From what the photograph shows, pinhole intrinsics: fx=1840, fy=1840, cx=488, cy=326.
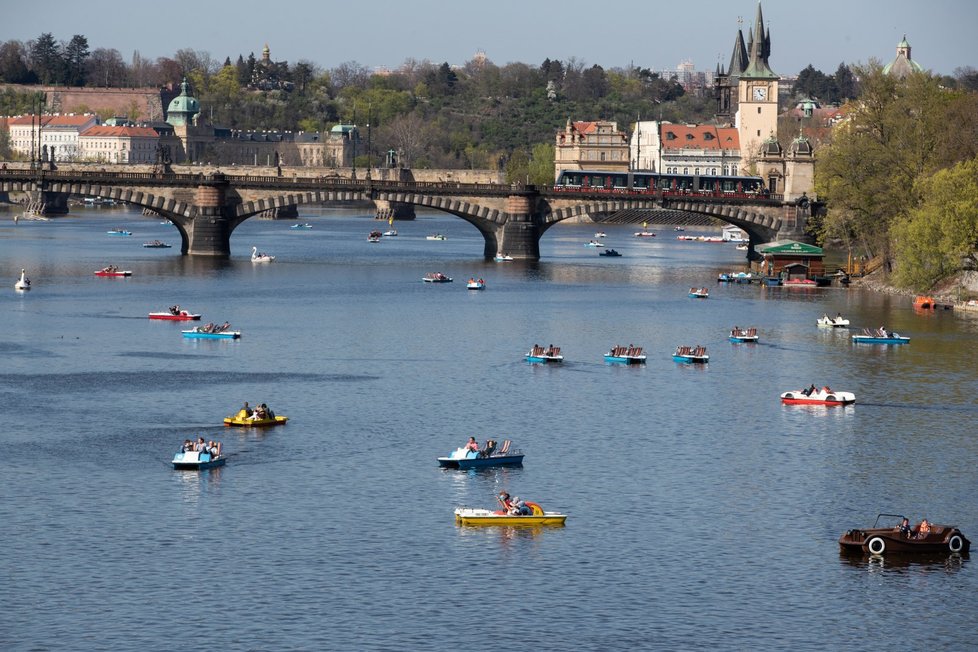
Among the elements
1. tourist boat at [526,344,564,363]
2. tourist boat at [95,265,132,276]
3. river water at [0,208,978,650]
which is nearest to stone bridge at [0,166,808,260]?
tourist boat at [95,265,132,276]

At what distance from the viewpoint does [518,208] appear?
15812 cm

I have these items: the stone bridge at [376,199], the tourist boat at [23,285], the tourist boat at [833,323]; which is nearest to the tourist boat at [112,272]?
the tourist boat at [23,285]

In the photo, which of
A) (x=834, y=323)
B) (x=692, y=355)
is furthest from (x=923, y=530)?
(x=834, y=323)

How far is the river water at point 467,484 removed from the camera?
1886 inches

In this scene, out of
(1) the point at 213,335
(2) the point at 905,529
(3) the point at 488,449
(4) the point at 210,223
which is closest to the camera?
(2) the point at 905,529

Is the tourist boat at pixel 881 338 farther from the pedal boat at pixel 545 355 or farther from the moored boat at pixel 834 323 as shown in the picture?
the pedal boat at pixel 545 355

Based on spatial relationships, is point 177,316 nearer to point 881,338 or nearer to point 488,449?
point 881,338

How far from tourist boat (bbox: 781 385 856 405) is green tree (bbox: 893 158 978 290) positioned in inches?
1618

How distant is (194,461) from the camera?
6262cm

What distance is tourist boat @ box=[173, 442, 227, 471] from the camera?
62.6 m

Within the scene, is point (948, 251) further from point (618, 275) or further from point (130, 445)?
point (130, 445)

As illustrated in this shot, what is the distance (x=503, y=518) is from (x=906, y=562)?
39.5 feet

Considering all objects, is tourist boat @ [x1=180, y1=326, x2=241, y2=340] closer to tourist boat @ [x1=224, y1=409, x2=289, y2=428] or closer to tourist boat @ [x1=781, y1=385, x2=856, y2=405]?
tourist boat @ [x1=224, y1=409, x2=289, y2=428]

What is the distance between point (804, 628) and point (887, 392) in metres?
37.1
